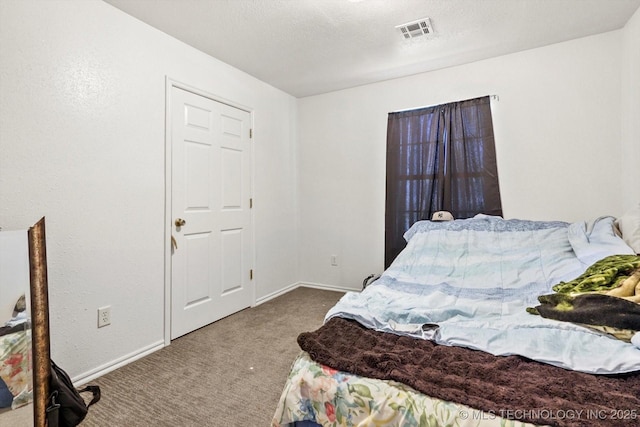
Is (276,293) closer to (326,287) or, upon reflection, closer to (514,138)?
(326,287)

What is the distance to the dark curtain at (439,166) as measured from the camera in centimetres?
298

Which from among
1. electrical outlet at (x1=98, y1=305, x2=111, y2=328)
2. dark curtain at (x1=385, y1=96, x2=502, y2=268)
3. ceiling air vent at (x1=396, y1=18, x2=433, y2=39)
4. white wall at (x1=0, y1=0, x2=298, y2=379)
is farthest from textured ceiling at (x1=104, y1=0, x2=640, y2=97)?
electrical outlet at (x1=98, y1=305, x2=111, y2=328)

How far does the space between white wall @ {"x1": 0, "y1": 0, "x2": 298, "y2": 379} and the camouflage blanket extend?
241 centimetres

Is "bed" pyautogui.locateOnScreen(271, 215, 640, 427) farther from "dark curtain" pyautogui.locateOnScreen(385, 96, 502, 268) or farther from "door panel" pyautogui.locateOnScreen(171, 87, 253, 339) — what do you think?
"door panel" pyautogui.locateOnScreen(171, 87, 253, 339)

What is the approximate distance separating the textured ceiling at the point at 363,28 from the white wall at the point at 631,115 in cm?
16

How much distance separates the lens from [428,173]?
3.20 metres

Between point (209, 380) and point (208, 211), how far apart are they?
1.42 metres

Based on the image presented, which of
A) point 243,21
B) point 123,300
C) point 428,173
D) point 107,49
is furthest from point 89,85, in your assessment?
point 428,173

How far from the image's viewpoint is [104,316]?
2062mm

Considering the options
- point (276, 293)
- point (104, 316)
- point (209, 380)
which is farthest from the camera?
point (276, 293)

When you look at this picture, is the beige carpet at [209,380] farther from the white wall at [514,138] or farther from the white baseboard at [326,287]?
the white wall at [514,138]

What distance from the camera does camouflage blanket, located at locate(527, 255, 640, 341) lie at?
1.16 metres

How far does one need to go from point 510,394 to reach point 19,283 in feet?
6.58

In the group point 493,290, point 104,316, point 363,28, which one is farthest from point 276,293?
point 363,28
